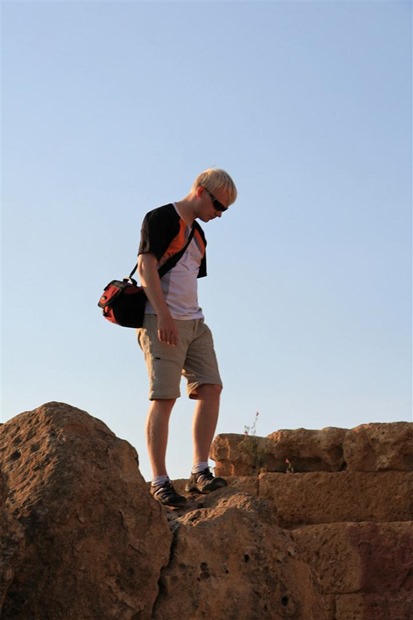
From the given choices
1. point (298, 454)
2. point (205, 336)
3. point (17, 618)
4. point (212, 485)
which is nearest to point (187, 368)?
point (205, 336)

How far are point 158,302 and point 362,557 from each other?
190cm

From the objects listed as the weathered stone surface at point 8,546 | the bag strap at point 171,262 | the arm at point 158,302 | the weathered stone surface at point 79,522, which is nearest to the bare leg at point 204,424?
the arm at point 158,302

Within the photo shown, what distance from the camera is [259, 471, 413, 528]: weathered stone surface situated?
6.46m

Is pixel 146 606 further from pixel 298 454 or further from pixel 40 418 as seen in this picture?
pixel 298 454

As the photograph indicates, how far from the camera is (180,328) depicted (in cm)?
550

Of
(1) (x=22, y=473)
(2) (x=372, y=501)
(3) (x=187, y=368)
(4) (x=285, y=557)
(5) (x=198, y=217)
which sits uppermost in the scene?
(5) (x=198, y=217)

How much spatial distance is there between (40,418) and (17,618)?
75 centimetres

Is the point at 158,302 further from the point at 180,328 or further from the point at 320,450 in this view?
the point at 320,450

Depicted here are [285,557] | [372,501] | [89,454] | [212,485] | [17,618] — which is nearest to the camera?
[17,618]

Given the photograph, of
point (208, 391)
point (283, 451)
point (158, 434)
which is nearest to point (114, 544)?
point (158, 434)

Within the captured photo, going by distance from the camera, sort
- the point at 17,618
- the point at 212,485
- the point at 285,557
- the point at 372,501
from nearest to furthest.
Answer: the point at 17,618 < the point at 285,557 < the point at 212,485 < the point at 372,501

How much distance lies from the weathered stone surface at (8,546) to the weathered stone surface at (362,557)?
278 centimetres

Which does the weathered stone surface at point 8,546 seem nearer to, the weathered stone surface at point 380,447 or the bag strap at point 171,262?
the bag strap at point 171,262

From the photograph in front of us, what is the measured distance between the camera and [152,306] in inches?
213
